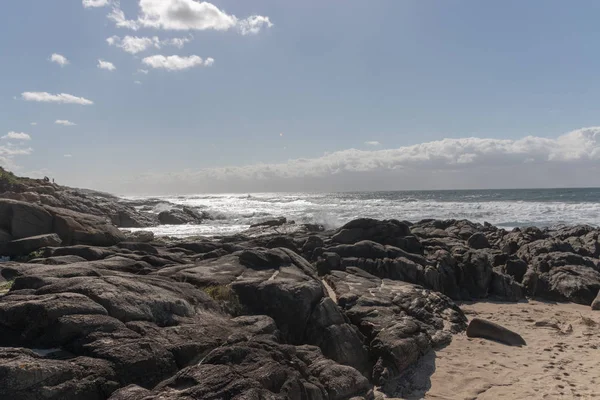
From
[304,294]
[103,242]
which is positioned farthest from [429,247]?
[103,242]

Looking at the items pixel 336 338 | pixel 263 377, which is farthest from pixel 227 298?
pixel 263 377

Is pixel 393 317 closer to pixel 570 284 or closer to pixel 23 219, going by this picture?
pixel 570 284

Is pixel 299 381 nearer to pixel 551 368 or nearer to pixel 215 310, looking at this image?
pixel 215 310

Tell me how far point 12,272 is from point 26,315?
17.5 feet

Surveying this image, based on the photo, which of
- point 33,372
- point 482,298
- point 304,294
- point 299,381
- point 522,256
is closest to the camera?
point 33,372

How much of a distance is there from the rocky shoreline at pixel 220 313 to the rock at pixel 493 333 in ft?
1.65

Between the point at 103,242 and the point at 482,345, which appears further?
the point at 103,242

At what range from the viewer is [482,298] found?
1677cm

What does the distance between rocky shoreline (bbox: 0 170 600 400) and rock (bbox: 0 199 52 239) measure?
6cm

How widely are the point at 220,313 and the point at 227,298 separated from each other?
0.88m

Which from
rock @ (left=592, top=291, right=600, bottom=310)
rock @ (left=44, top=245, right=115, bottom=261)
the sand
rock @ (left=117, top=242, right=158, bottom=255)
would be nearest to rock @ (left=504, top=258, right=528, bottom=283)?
rock @ (left=592, top=291, right=600, bottom=310)

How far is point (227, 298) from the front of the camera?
8.82 m

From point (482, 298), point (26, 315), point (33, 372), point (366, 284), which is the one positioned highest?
point (26, 315)

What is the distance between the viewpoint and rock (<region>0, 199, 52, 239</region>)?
17156mm
